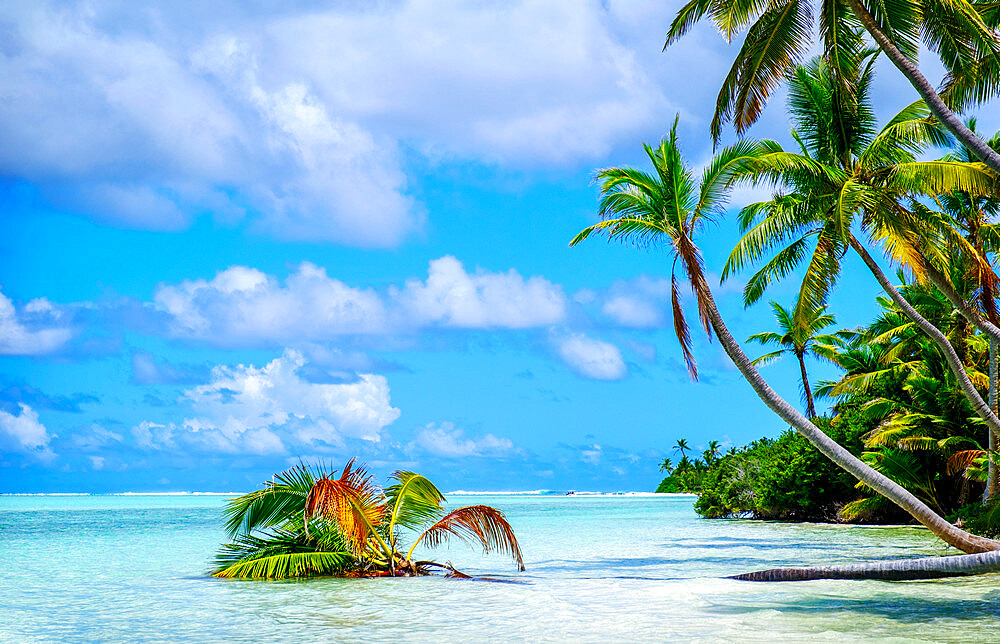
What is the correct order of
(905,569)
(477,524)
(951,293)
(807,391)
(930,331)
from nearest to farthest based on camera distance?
1. (905,569)
2. (477,524)
3. (951,293)
4. (930,331)
5. (807,391)

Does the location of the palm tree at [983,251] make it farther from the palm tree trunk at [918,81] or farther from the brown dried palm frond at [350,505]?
the brown dried palm frond at [350,505]

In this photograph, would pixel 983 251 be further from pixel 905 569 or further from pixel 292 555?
pixel 292 555

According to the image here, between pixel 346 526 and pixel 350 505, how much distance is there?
33cm

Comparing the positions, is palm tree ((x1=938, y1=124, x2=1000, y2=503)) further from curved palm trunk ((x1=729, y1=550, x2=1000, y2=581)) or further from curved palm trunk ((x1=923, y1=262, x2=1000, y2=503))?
curved palm trunk ((x1=729, y1=550, x2=1000, y2=581))

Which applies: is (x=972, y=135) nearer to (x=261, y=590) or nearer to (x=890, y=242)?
(x=890, y=242)

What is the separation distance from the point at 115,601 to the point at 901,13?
47.2 feet

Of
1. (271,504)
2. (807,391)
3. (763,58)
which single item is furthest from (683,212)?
(807,391)

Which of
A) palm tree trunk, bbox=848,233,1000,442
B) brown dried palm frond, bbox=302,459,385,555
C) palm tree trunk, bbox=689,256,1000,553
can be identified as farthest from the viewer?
palm tree trunk, bbox=848,233,1000,442

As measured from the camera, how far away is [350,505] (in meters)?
13.7

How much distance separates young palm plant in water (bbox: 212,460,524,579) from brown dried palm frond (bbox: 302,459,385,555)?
0.05ft

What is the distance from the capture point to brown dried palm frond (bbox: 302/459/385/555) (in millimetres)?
13539

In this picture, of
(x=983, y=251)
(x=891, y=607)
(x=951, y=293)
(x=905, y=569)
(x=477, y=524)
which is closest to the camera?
(x=905, y=569)

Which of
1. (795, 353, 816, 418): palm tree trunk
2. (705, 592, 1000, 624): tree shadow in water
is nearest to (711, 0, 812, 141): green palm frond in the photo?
(705, 592, 1000, 624): tree shadow in water

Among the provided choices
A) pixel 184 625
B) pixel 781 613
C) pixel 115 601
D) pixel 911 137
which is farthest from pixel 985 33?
pixel 115 601
